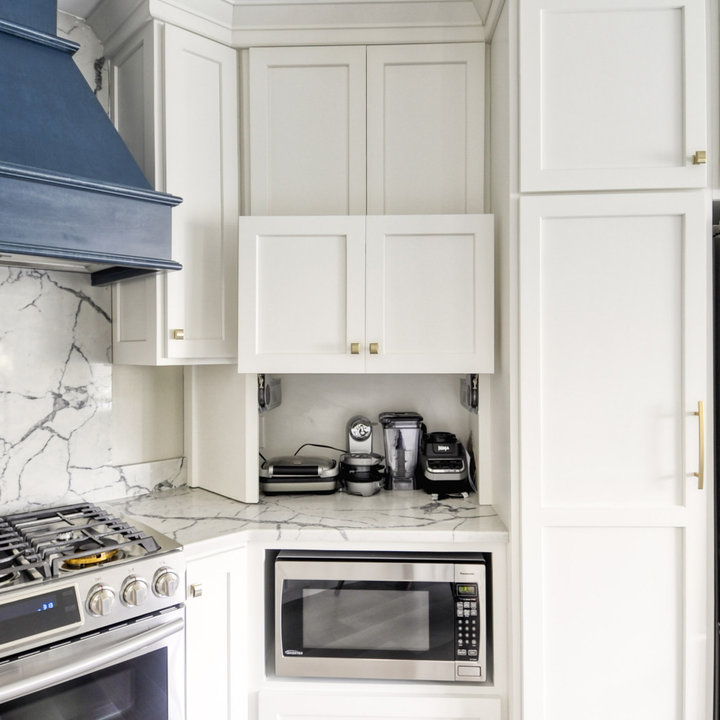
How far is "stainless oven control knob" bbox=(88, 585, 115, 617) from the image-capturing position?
4.31ft

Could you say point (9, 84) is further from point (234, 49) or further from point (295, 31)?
point (295, 31)

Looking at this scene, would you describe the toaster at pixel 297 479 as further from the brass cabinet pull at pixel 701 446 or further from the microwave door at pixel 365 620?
the brass cabinet pull at pixel 701 446

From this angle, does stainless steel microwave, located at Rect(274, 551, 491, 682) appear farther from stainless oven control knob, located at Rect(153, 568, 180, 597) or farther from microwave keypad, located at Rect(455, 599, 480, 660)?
stainless oven control knob, located at Rect(153, 568, 180, 597)

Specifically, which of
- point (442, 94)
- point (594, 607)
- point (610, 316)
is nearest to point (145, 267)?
point (442, 94)

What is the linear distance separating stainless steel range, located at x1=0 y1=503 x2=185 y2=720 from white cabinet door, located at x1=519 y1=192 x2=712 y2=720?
0.98 meters

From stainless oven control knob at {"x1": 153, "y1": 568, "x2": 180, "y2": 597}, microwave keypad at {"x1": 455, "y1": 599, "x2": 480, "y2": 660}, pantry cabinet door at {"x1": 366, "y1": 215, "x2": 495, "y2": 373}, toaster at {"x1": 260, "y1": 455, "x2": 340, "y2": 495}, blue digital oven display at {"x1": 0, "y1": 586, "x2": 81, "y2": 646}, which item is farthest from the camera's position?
toaster at {"x1": 260, "y1": 455, "x2": 340, "y2": 495}

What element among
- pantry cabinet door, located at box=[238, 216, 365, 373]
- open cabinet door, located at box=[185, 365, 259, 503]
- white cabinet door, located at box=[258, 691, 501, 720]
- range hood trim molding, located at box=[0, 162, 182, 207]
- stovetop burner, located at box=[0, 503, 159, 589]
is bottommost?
white cabinet door, located at box=[258, 691, 501, 720]

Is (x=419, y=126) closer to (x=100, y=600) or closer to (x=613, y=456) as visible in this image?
(x=613, y=456)

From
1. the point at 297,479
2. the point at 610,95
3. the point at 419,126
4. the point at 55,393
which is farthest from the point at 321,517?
the point at 610,95

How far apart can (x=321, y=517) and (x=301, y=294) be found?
28.0 inches

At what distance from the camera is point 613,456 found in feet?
5.21

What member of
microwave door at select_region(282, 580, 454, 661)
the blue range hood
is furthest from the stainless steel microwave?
the blue range hood

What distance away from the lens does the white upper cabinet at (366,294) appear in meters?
1.79

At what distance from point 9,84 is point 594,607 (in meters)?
2.08
